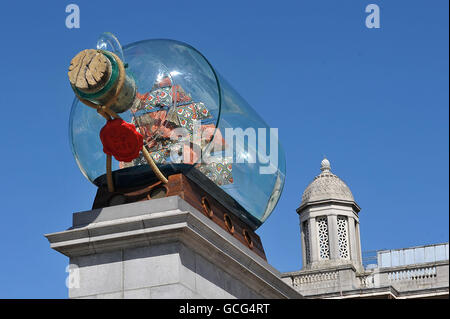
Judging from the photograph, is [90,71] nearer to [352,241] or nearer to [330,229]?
[330,229]

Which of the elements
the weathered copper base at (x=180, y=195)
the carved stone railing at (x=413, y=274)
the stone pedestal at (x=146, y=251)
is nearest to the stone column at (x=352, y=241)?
the carved stone railing at (x=413, y=274)

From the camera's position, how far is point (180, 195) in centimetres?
1068

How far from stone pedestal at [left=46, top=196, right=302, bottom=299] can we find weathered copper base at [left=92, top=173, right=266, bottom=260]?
0.24m

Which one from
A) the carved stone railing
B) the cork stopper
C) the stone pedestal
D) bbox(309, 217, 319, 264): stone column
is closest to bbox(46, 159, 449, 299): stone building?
the stone pedestal

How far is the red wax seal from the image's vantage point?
1062cm

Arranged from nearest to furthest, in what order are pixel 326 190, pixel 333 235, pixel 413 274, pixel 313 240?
pixel 413 274
pixel 333 235
pixel 313 240
pixel 326 190

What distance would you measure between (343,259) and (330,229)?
1.51 metres

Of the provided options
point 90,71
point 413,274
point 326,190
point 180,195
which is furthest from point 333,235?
point 90,71

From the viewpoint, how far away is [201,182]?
11203mm

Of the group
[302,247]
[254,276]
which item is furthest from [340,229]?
[254,276]

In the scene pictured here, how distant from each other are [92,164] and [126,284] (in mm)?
1445

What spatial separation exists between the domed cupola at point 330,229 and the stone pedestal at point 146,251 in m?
36.5

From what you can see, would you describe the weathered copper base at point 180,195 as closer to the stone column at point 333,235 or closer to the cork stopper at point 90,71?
the cork stopper at point 90,71
